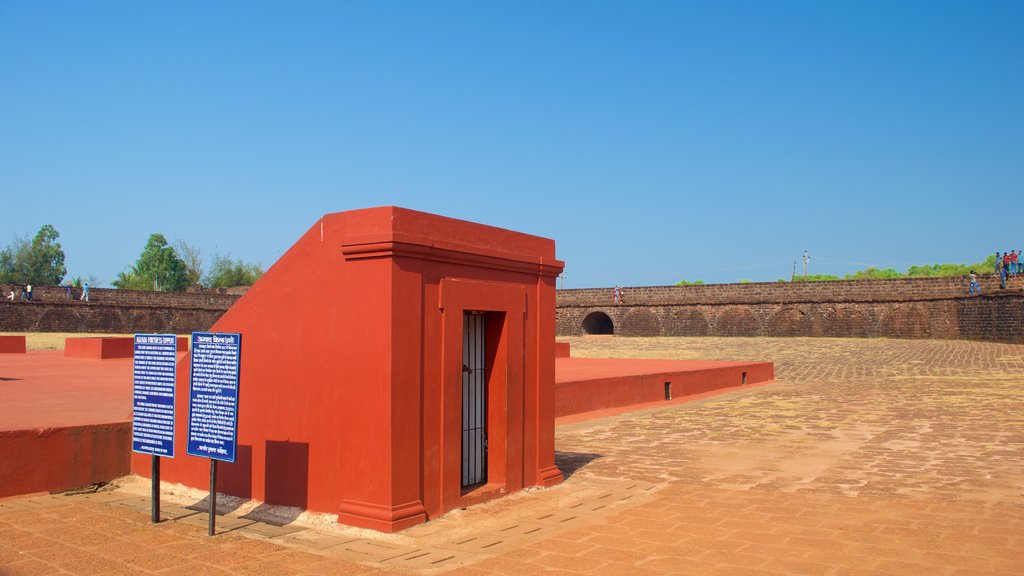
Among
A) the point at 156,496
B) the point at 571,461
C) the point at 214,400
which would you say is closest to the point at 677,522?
the point at 571,461

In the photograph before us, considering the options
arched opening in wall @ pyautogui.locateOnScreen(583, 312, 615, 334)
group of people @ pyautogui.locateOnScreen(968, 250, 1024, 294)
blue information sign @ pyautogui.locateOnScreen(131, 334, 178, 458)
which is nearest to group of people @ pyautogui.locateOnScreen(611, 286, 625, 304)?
arched opening in wall @ pyautogui.locateOnScreen(583, 312, 615, 334)

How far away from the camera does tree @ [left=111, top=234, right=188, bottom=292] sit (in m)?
68.8

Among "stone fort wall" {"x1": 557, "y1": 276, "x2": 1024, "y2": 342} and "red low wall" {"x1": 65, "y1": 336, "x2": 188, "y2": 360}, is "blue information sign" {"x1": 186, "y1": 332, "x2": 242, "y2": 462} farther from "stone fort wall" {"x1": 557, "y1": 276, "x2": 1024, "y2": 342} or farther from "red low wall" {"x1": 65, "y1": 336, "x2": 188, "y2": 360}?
"stone fort wall" {"x1": 557, "y1": 276, "x2": 1024, "y2": 342}

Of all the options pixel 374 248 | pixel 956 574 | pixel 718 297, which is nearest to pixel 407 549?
pixel 374 248

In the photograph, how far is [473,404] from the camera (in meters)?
6.57

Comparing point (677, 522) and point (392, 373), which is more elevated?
point (392, 373)

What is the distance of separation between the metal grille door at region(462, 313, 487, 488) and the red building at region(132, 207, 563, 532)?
0.01 meters

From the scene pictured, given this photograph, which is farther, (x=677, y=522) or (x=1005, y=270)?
(x=1005, y=270)

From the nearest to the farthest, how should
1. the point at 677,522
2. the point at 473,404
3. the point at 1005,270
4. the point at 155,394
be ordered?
the point at 677,522 < the point at 155,394 < the point at 473,404 < the point at 1005,270

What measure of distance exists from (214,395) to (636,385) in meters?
9.27

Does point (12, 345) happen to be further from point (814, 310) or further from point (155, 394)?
point (814, 310)

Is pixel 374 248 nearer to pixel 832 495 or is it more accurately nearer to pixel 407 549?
pixel 407 549

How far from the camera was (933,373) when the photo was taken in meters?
19.3

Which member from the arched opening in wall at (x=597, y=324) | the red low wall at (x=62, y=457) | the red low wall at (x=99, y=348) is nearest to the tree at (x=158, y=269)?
the arched opening in wall at (x=597, y=324)
